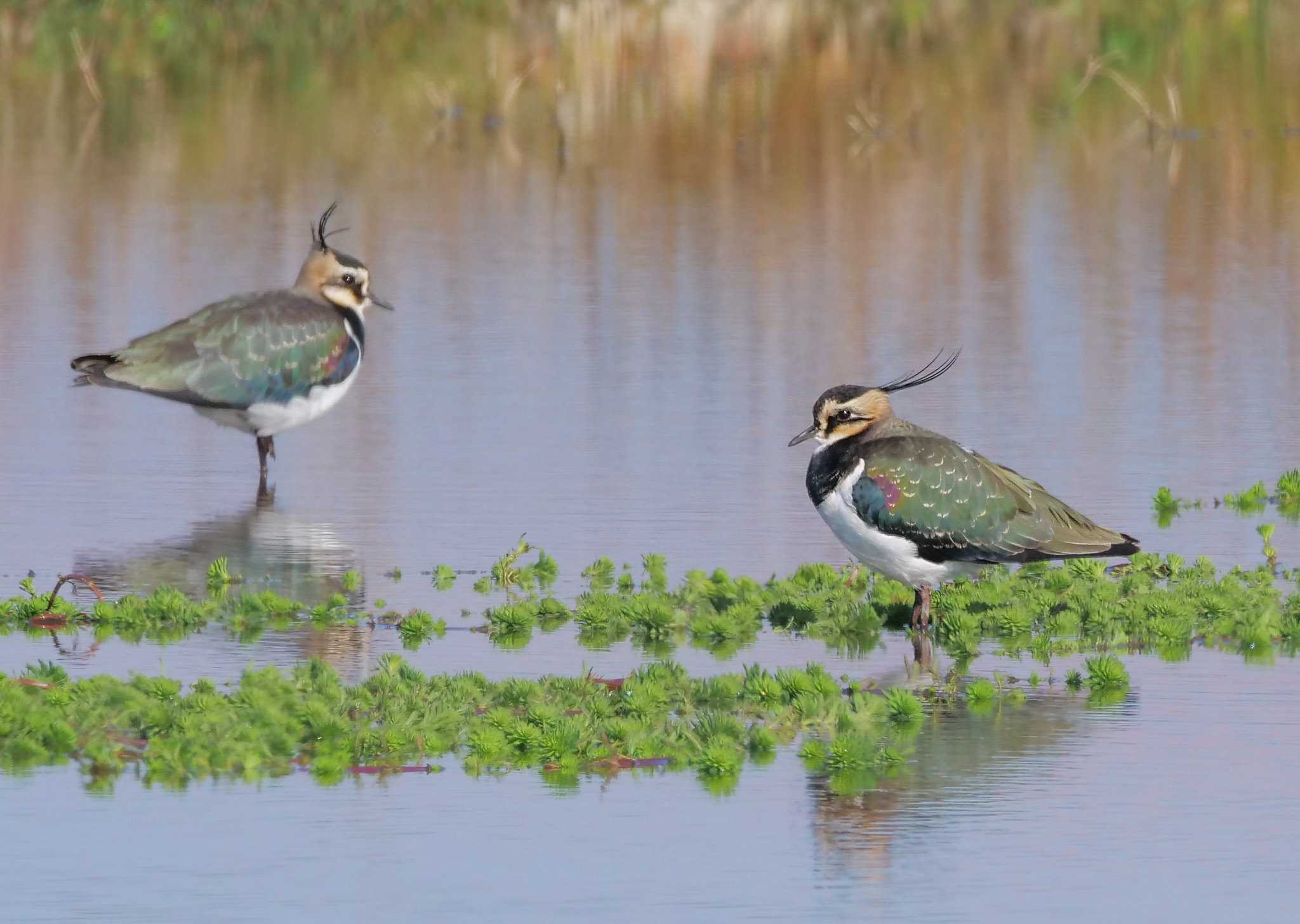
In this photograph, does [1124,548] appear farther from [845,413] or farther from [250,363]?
[250,363]

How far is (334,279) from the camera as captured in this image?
15.6 m

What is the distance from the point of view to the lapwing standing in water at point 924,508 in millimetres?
11297

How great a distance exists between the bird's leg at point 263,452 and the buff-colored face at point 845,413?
13.3ft

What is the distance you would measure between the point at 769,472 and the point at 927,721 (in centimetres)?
503

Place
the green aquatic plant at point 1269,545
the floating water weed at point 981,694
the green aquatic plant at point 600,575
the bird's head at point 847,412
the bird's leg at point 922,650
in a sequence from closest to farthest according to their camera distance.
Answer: the floating water weed at point 981,694
the bird's leg at point 922,650
the bird's head at point 847,412
the green aquatic plant at point 600,575
the green aquatic plant at point 1269,545

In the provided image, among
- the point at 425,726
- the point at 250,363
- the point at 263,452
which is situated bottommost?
the point at 425,726

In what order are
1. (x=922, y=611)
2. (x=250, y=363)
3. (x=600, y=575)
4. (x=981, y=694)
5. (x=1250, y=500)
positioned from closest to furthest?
(x=981, y=694) < (x=922, y=611) < (x=600, y=575) < (x=1250, y=500) < (x=250, y=363)

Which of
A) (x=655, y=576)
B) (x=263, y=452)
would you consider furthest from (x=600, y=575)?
(x=263, y=452)

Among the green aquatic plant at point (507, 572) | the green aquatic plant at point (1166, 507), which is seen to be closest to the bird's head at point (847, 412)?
the green aquatic plant at point (507, 572)

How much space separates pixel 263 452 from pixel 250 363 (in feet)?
1.65

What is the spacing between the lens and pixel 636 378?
1758 cm

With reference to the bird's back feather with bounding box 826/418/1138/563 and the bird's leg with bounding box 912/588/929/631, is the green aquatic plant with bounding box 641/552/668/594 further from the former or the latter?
the bird's leg with bounding box 912/588/929/631

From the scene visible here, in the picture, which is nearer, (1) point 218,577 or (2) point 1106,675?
(2) point 1106,675

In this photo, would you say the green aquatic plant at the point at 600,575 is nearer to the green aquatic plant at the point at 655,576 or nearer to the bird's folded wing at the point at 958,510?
the green aquatic plant at the point at 655,576
